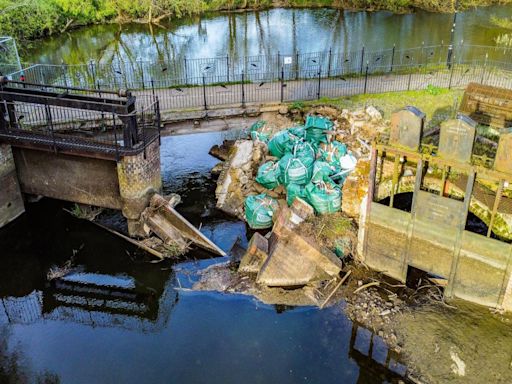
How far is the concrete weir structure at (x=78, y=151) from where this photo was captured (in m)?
13.7

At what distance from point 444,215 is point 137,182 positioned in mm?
7558

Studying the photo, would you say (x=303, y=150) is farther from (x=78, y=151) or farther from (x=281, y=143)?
(x=78, y=151)

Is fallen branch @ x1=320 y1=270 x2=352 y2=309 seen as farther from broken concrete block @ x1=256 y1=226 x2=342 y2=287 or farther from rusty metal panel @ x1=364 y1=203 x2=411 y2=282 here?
rusty metal panel @ x1=364 y1=203 x2=411 y2=282

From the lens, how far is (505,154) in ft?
35.2

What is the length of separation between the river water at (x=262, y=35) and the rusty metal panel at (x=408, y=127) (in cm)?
1667

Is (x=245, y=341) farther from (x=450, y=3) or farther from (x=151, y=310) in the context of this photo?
(x=450, y=3)

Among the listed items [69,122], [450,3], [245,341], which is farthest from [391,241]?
[450,3]

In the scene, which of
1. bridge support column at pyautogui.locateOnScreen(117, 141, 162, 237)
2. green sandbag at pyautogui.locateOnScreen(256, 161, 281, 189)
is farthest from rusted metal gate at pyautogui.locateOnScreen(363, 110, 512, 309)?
bridge support column at pyautogui.locateOnScreen(117, 141, 162, 237)

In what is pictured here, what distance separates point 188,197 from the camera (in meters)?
16.7

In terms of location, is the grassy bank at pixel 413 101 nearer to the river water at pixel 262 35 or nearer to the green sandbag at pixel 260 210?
the green sandbag at pixel 260 210

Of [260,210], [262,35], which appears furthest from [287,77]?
[262,35]

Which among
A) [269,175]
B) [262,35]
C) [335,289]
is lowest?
[335,289]

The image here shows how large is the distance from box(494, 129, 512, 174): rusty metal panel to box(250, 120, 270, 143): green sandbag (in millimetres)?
7965

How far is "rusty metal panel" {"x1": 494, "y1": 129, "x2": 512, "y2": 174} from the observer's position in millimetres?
10602
